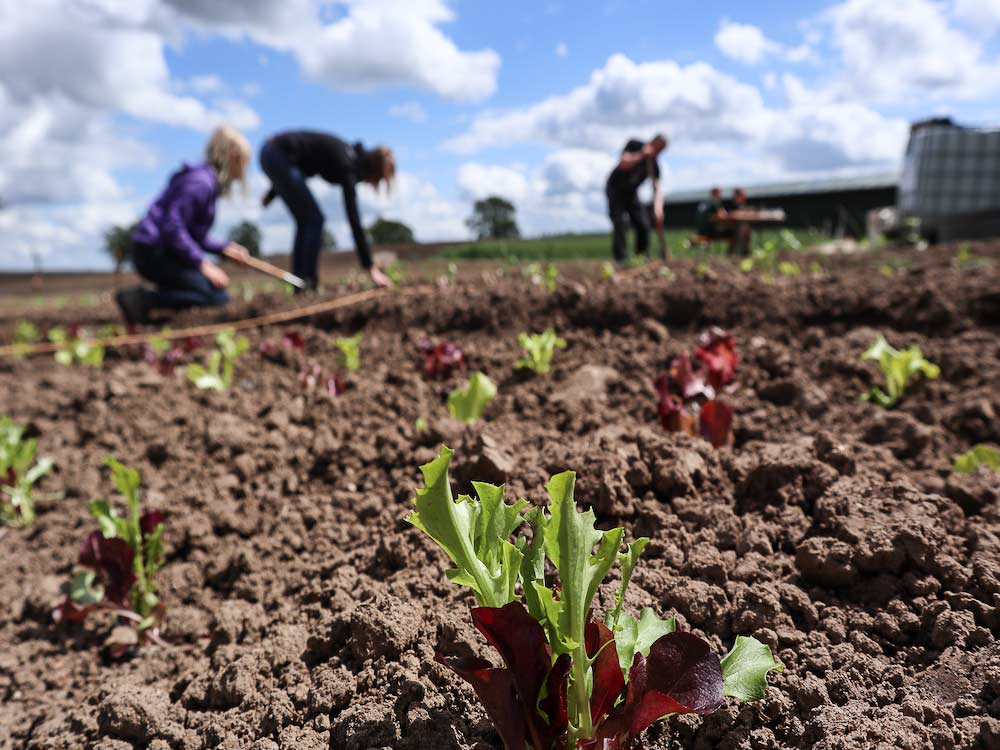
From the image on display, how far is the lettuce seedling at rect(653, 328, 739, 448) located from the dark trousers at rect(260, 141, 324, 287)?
5.75 m

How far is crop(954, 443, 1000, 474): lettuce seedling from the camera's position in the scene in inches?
74.2

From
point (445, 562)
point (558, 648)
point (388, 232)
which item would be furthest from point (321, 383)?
point (388, 232)

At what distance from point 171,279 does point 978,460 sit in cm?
708

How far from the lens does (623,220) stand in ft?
30.9

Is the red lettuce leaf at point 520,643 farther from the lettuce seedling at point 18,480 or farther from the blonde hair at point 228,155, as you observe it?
the blonde hair at point 228,155

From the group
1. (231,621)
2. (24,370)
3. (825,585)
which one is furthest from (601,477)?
(24,370)

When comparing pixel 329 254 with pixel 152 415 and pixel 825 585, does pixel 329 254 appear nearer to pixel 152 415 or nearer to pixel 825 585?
pixel 152 415

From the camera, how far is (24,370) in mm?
5539

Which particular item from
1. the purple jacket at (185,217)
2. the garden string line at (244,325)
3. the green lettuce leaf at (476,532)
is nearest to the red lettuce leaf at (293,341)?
the garden string line at (244,325)

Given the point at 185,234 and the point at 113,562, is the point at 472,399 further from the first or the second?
the point at 185,234

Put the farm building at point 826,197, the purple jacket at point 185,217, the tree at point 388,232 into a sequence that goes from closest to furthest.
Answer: the purple jacket at point 185,217 < the tree at point 388,232 < the farm building at point 826,197

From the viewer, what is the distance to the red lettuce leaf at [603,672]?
1.03m

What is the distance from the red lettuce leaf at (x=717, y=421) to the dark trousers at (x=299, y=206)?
6.19 meters

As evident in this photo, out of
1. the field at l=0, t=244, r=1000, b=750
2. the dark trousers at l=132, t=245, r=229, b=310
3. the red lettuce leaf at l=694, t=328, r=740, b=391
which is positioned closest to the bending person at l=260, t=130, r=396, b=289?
the dark trousers at l=132, t=245, r=229, b=310
